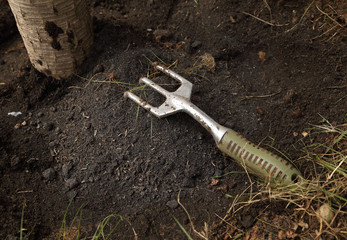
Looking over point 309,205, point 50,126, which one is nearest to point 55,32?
point 50,126

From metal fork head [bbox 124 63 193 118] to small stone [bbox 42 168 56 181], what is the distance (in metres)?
0.58

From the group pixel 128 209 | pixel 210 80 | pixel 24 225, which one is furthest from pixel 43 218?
pixel 210 80

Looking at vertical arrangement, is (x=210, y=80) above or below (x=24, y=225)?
above

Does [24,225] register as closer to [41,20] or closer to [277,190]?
[41,20]

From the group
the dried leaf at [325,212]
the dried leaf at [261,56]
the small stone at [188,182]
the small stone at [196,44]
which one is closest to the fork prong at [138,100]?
the small stone at [188,182]

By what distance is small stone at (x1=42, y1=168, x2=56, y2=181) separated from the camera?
1.93 m

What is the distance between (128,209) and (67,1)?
3.89 ft

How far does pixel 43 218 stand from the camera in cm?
179

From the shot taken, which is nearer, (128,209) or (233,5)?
(128,209)

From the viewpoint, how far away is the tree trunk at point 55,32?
1.95 meters

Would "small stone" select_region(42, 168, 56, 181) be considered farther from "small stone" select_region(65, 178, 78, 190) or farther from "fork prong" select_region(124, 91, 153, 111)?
"fork prong" select_region(124, 91, 153, 111)

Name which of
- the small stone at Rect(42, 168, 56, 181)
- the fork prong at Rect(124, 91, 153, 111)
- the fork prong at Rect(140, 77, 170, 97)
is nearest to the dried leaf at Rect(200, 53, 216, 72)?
the fork prong at Rect(140, 77, 170, 97)

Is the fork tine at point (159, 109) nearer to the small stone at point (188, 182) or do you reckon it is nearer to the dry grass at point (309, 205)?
the small stone at point (188, 182)

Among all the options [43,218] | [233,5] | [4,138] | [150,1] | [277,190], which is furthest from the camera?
[150,1]
